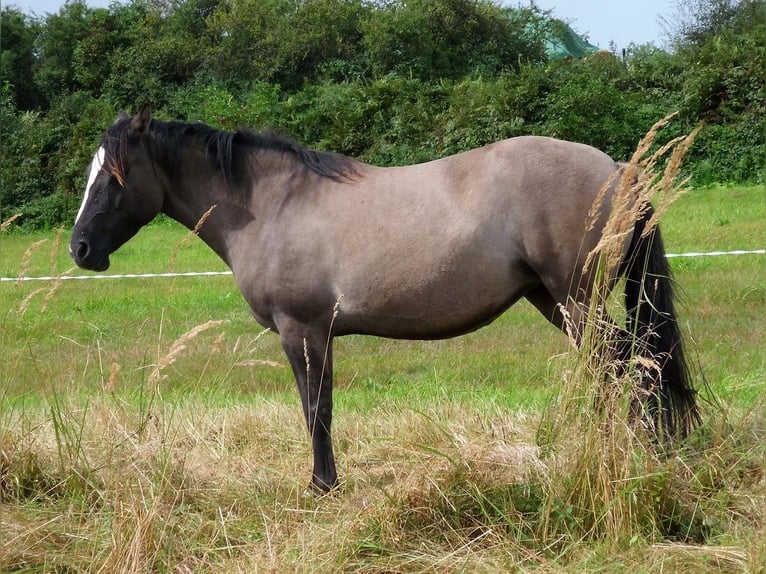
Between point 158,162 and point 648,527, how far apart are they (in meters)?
2.85

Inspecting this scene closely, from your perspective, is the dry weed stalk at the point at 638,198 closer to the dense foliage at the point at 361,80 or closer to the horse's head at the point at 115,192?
the horse's head at the point at 115,192

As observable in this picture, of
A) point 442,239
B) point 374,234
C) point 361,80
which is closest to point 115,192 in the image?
point 374,234

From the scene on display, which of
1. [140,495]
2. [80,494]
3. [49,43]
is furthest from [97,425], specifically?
[49,43]

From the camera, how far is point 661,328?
3857mm

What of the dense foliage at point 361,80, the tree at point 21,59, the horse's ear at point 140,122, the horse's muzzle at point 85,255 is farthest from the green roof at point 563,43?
the horse's muzzle at point 85,255

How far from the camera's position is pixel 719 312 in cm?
725

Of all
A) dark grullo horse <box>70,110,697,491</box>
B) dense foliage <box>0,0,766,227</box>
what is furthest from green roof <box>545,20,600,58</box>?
dark grullo horse <box>70,110,697,491</box>

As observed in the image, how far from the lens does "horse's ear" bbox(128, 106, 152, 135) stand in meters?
4.18

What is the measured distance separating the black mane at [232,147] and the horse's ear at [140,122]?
0.03 meters

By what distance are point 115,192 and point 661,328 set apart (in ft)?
8.82

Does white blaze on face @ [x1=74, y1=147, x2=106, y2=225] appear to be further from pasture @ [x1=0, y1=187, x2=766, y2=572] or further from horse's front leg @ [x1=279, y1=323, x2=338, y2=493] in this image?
horse's front leg @ [x1=279, y1=323, x2=338, y2=493]

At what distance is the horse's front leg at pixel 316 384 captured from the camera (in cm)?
393

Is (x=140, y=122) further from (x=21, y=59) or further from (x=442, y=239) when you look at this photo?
(x=21, y=59)

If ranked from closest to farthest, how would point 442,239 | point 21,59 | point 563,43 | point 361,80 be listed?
1. point 442,239
2. point 361,80
3. point 21,59
4. point 563,43
